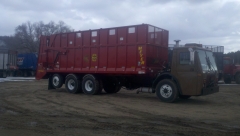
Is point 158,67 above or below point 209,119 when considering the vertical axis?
above

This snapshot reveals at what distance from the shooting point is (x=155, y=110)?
11.3 m

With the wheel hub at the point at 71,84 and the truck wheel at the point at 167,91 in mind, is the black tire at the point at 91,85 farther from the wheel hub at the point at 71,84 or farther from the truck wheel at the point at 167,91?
the truck wheel at the point at 167,91

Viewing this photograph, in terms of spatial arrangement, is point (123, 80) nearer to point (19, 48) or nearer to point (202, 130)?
point (202, 130)

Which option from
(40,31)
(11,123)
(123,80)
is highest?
(40,31)

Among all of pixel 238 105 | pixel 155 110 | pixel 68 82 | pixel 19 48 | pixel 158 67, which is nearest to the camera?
pixel 155 110

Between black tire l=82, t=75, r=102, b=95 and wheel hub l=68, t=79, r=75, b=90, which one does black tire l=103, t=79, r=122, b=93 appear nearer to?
black tire l=82, t=75, r=102, b=95

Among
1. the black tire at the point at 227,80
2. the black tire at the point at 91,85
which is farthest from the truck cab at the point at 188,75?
the black tire at the point at 227,80

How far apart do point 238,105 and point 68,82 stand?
9599 mm

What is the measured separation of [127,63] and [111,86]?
10.5 feet

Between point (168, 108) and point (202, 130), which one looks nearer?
point (202, 130)

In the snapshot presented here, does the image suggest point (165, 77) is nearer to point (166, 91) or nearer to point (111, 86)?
point (166, 91)

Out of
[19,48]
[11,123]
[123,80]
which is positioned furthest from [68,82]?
[19,48]

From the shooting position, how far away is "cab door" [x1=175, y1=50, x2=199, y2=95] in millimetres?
12578

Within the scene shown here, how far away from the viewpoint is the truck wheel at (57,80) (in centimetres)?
1825
